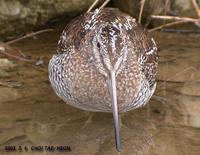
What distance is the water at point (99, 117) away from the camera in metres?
4.63

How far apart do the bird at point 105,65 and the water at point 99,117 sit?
237mm

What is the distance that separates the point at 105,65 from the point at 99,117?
96 cm

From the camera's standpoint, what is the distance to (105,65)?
429 centimetres

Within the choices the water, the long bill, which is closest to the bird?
the long bill

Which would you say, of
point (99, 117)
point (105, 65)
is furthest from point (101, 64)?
point (99, 117)

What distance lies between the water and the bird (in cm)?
24

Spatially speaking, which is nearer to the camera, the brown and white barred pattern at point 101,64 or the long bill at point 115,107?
the long bill at point 115,107

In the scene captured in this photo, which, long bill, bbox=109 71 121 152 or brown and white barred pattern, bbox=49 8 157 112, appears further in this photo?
brown and white barred pattern, bbox=49 8 157 112

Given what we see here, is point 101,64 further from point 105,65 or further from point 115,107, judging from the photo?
point 115,107

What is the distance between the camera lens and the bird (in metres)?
4.32

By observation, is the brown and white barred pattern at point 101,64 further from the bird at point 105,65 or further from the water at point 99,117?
the water at point 99,117

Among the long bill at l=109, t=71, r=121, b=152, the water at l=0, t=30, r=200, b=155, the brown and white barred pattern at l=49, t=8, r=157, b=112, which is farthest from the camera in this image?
the water at l=0, t=30, r=200, b=155

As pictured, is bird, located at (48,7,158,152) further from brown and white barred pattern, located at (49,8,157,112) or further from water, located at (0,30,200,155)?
water, located at (0,30,200,155)

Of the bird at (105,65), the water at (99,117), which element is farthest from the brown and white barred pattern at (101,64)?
the water at (99,117)
